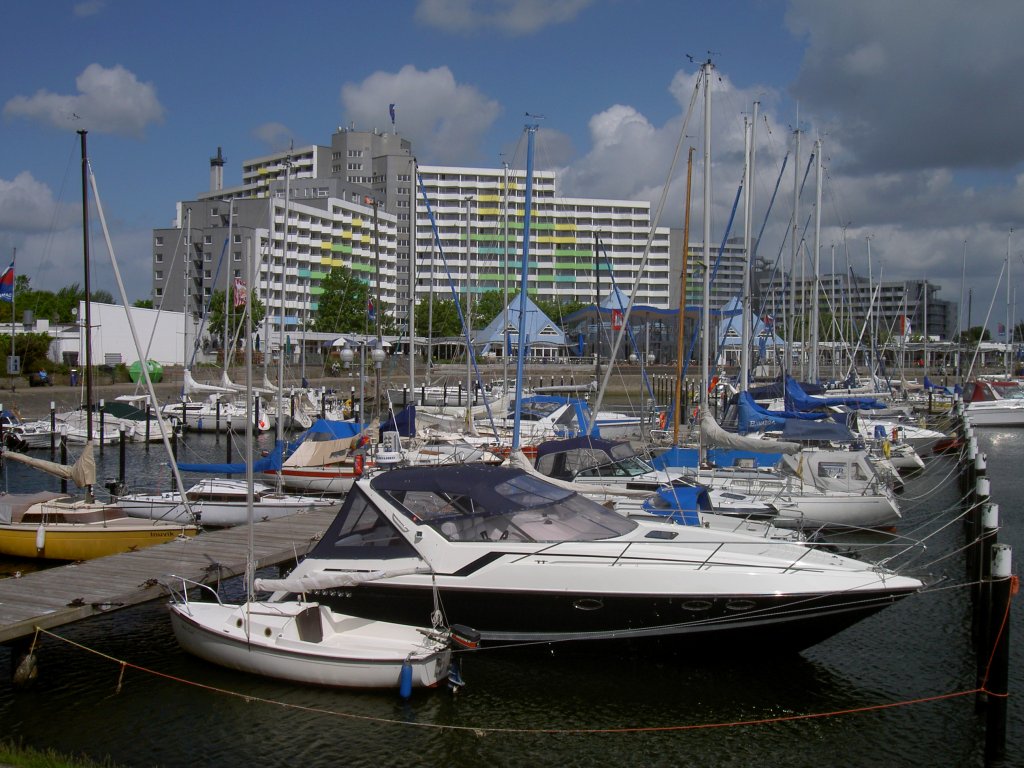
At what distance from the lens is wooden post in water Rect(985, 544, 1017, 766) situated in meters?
11.2

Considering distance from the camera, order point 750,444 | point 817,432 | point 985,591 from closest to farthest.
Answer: point 985,591 < point 750,444 < point 817,432

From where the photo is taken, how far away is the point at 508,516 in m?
13.9

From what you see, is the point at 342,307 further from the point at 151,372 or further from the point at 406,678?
the point at 406,678

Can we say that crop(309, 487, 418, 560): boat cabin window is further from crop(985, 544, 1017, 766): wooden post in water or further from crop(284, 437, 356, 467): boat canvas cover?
crop(284, 437, 356, 467): boat canvas cover

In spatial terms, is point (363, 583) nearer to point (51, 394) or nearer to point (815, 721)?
point (815, 721)

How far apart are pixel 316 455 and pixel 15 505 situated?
9.30 metres

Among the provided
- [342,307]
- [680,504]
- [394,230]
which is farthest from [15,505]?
[394,230]

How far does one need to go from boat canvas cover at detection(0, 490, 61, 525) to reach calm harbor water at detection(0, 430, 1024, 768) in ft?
22.7

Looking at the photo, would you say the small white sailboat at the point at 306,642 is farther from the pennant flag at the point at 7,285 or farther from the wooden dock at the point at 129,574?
the pennant flag at the point at 7,285

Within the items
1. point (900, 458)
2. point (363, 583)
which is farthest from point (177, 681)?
point (900, 458)

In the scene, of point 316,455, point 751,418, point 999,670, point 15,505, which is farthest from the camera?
point 751,418

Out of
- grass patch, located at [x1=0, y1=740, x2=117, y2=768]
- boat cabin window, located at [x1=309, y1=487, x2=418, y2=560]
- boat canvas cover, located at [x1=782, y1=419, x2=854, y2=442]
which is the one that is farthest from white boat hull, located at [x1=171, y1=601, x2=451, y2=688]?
boat canvas cover, located at [x1=782, y1=419, x2=854, y2=442]

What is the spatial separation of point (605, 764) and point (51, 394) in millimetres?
50410

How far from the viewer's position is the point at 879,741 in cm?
1170
